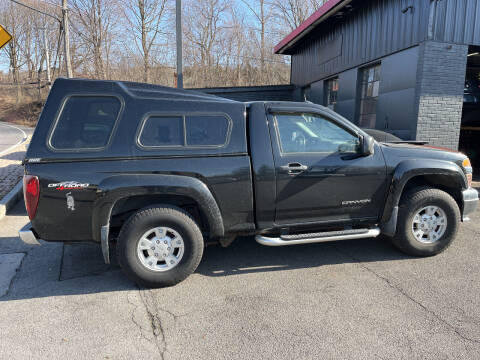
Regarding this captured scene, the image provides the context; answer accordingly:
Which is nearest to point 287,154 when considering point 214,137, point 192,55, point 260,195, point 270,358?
point 260,195

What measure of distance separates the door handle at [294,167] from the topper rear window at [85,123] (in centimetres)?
184

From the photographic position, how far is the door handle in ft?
12.1

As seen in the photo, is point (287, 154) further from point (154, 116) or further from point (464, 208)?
point (464, 208)

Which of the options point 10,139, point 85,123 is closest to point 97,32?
point 10,139

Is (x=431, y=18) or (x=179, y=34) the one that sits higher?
(x=179, y=34)

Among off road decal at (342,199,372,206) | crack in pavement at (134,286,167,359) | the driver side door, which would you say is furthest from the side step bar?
crack in pavement at (134,286,167,359)

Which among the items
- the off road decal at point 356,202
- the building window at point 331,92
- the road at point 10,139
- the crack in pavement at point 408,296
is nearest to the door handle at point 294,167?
the off road decal at point 356,202

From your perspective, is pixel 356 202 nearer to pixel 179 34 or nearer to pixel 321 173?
pixel 321 173

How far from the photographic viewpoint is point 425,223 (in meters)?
4.16

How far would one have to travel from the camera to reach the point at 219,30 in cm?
2905

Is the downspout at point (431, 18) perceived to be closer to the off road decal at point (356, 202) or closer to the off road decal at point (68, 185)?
the off road decal at point (356, 202)

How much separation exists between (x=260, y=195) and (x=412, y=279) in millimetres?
1858

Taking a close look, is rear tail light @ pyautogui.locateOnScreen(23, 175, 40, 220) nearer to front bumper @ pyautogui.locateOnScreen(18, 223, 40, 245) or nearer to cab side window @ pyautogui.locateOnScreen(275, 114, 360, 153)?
front bumper @ pyautogui.locateOnScreen(18, 223, 40, 245)

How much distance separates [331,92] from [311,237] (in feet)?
36.6
